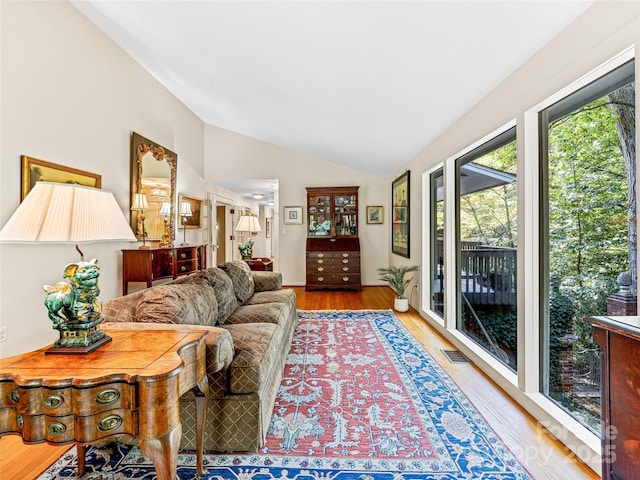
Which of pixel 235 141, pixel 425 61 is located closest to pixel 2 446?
pixel 425 61

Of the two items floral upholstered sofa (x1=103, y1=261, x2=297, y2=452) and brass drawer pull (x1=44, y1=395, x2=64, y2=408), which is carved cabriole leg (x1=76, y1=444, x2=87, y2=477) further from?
brass drawer pull (x1=44, y1=395, x2=64, y2=408)

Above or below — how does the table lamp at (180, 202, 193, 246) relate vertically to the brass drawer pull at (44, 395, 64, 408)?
above

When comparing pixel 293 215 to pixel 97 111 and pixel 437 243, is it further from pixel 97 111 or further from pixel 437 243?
pixel 97 111

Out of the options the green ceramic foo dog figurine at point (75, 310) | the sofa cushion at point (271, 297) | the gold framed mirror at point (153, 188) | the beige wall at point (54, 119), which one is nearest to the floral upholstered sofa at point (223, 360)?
the green ceramic foo dog figurine at point (75, 310)

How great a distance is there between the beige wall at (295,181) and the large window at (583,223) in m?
4.27

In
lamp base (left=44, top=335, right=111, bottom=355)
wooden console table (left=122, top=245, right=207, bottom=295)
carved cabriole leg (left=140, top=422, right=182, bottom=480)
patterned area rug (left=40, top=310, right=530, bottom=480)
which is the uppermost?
wooden console table (left=122, top=245, right=207, bottom=295)

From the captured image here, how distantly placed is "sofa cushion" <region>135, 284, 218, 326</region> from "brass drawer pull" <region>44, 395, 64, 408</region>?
698 mm

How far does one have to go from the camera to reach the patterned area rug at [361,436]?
4.69 ft

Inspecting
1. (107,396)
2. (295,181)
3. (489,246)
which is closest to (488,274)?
(489,246)

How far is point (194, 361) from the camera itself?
1.23m

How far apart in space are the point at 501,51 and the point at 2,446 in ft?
12.1

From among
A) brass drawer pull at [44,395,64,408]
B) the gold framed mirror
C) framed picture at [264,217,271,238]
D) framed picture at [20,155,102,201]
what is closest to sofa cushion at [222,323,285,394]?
brass drawer pull at [44,395,64,408]

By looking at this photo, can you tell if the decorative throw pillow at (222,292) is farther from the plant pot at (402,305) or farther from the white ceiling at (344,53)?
the plant pot at (402,305)

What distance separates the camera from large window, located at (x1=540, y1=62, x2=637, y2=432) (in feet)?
4.59
